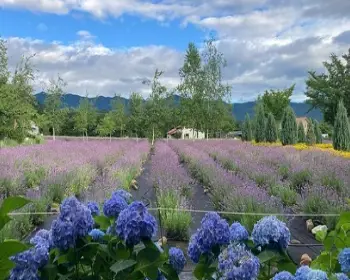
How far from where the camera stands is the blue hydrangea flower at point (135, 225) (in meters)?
1.54

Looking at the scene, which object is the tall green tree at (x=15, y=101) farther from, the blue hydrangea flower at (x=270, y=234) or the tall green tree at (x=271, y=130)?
the blue hydrangea flower at (x=270, y=234)

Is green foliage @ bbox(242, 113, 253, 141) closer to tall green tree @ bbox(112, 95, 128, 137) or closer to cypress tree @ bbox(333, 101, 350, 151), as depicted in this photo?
tall green tree @ bbox(112, 95, 128, 137)

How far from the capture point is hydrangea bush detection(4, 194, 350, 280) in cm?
150

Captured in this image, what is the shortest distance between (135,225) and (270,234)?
48 cm

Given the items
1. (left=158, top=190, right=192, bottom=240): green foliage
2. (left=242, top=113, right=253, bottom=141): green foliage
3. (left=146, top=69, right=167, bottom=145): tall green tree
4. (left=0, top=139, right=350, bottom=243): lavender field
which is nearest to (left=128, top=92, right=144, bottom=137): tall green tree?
(left=146, top=69, right=167, bottom=145): tall green tree

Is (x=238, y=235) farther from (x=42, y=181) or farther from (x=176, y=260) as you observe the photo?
(x=42, y=181)

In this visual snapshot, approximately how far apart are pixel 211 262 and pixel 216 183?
7.48 m

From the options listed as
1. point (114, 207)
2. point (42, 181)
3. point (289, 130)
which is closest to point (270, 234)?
point (114, 207)

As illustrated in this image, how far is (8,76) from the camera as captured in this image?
1187 inches

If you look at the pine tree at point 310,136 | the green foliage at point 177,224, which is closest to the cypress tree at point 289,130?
the pine tree at point 310,136

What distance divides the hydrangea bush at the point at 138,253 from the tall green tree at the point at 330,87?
162 feet

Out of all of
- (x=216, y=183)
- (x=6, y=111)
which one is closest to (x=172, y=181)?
(x=216, y=183)

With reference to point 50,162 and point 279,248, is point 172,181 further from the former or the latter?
point 279,248

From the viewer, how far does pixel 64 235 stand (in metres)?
1.55
